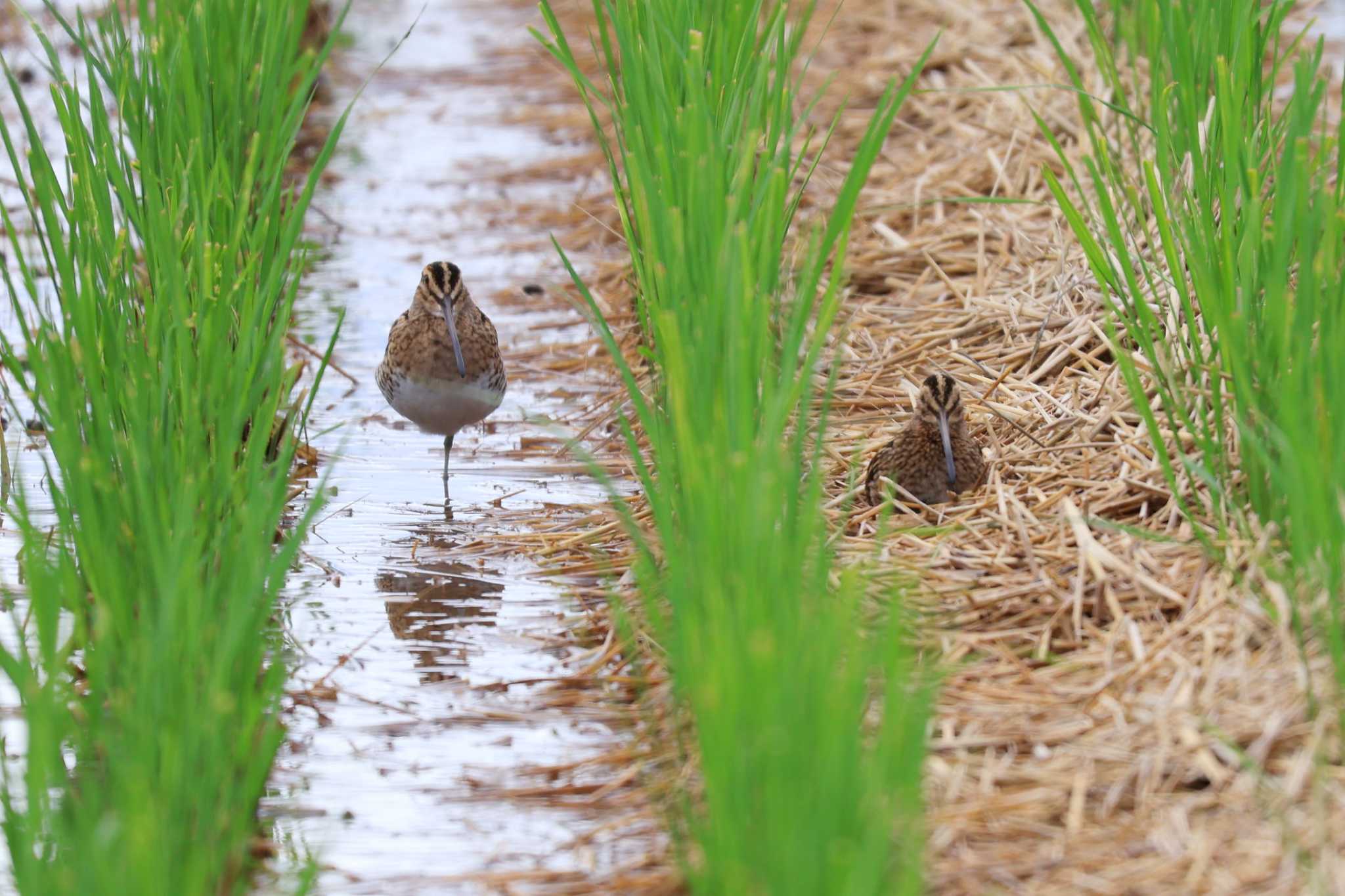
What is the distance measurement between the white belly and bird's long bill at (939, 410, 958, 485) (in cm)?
127

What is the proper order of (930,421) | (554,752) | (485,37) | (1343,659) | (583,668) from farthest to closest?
(485,37) < (930,421) < (583,668) < (554,752) < (1343,659)

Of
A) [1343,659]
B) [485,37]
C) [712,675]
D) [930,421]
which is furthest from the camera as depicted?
[485,37]

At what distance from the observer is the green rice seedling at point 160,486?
2.47 metres

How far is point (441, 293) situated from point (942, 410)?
1413mm

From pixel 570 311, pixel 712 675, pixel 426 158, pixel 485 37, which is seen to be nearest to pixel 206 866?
pixel 712 675

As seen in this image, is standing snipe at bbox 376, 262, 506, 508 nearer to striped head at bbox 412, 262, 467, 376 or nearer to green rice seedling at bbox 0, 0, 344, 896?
striped head at bbox 412, 262, 467, 376

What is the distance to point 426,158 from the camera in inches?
328

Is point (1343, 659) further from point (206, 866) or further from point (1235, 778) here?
point (206, 866)

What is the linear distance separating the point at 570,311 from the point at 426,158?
2235mm

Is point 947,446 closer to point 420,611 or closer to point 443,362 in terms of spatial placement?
point 420,611

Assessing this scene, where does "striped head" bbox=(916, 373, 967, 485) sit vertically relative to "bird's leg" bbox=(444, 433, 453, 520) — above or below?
below

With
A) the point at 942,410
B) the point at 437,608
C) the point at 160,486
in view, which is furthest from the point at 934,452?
the point at 160,486

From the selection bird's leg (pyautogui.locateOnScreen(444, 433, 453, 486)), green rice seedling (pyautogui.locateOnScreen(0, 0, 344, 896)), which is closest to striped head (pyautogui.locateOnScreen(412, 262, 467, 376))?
bird's leg (pyautogui.locateOnScreen(444, 433, 453, 486))

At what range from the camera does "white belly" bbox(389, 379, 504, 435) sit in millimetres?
4691
